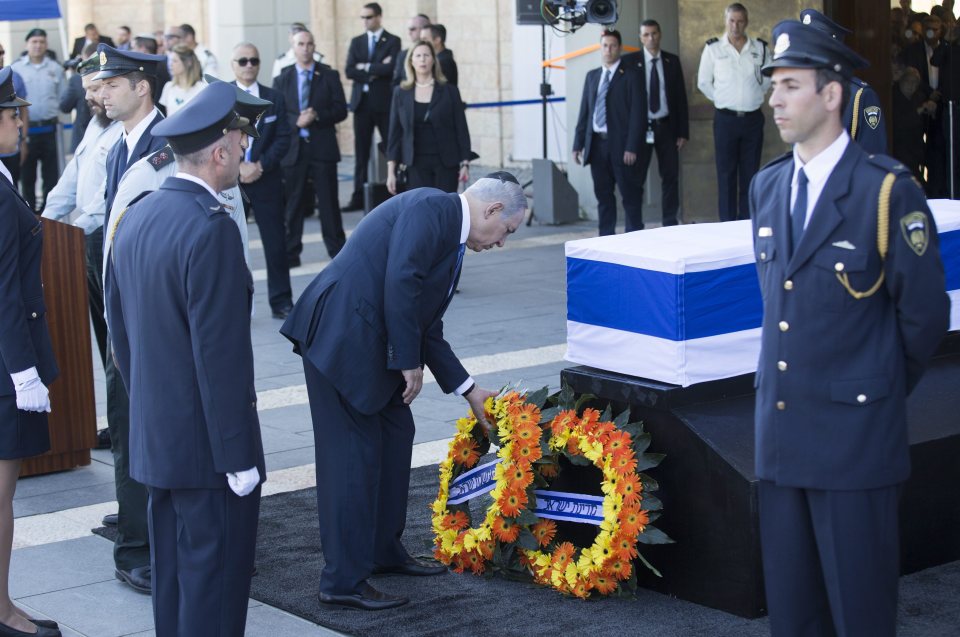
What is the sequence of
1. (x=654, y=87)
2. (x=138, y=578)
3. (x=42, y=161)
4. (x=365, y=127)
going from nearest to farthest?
(x=138, y=578), (x=654, y=87), (x=365, y=127), (x=42, y=161)

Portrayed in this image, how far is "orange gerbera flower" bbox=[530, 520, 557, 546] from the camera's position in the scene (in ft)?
18.1

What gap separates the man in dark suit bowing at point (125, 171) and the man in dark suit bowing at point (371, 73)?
9581mm

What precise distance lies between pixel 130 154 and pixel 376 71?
32.3 ft

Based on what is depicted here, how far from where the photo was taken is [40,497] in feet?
22.8

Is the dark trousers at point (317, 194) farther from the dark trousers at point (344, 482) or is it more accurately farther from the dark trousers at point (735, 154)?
the dark trousers at point (344, 482)

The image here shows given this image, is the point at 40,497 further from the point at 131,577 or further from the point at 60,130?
the point at 60,130

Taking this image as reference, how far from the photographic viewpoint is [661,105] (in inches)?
536

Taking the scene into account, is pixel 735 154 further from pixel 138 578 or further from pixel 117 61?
pixel 138 578

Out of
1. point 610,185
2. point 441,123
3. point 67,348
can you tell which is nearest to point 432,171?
point 441,123

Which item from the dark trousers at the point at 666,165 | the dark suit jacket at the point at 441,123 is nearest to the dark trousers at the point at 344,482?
the dark suit jacket at the point at 441,123

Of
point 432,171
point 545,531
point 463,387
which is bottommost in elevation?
point 545,531

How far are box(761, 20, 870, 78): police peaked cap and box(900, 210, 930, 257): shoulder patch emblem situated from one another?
0.41 metres

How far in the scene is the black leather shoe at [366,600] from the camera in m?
5.37

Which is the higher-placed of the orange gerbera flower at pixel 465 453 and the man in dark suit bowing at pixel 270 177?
the man in dark suit bowing at pixel 270 177
